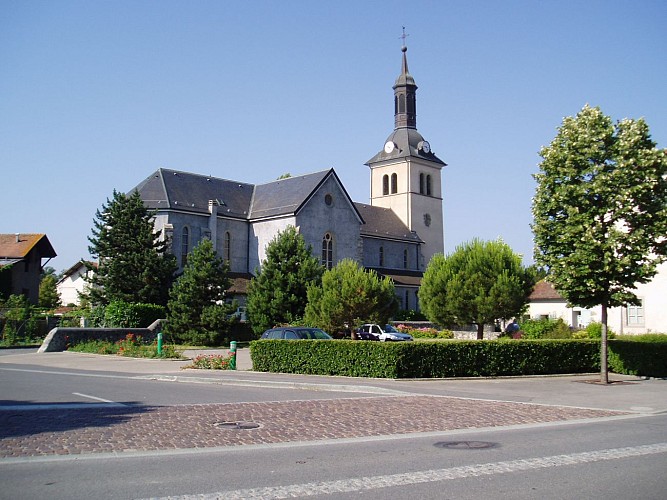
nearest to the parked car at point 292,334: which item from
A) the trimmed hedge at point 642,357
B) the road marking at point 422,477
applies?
the trimmed hedge at point 642,357

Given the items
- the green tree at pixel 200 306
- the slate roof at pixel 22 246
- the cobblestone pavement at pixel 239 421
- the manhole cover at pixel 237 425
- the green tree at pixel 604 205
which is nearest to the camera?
the cobblestone pavement at pixel 239 421

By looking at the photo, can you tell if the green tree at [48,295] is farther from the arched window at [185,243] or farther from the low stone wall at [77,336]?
the low stone wall at [77,336]

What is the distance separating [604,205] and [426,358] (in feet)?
24.4

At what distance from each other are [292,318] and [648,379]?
2410 cm

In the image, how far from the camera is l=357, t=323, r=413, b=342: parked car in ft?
141

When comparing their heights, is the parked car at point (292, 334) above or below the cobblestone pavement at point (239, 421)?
above

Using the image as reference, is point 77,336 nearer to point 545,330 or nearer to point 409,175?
point 545,330

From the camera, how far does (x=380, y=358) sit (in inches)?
826

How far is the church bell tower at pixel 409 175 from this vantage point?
74.4 meters

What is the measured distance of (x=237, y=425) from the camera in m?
11.9

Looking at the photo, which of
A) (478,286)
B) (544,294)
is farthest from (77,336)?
(544,294)

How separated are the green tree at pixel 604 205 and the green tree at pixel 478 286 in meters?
10.9

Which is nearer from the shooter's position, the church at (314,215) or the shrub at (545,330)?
the shrub at (545,330)

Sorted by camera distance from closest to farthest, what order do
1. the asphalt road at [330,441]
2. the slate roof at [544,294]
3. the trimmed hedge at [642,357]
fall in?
the asphalt road at [330,441] < the trimmed hedge at [642,357] < the slate roof at [544,294]
